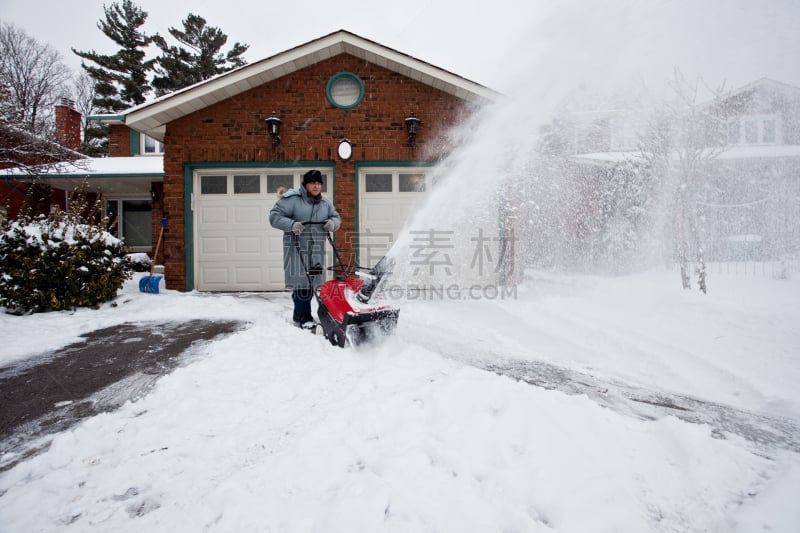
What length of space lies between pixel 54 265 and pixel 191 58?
27.0 m

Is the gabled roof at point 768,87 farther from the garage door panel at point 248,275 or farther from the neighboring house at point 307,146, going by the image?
the garage door panel at point 248,275

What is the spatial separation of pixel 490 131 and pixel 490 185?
1127 mm

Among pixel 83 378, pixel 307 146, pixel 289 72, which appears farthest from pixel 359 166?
pixel 83 378

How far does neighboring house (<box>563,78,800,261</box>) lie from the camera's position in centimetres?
596

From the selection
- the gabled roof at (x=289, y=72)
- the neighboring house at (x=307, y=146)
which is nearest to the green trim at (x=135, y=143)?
the neighboring house at (x=307, y=146)

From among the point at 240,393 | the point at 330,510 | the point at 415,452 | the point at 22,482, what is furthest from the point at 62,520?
the point at 415,452

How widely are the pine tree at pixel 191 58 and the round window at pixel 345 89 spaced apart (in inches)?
898

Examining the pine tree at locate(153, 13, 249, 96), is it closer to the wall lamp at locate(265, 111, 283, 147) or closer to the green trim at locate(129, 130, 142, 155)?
the green trim at locate(129, 130, 142, 155)

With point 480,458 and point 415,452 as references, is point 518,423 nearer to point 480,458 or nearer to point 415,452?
point 480,458

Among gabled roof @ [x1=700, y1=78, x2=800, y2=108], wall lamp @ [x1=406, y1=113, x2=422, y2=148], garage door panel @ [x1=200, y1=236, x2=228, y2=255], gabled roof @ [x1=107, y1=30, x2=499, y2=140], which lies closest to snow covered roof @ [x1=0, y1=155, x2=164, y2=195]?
gabled roof @ [x1=107, y1=30, x2=499, y2=140]

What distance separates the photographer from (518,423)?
7.11 feet

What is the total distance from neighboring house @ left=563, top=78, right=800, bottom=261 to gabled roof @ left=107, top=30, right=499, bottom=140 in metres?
2.64

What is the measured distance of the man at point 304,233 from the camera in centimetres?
453

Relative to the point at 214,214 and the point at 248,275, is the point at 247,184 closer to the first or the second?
the point at 214,214
